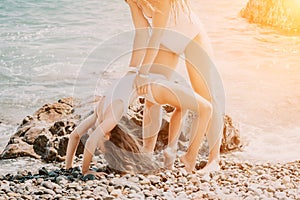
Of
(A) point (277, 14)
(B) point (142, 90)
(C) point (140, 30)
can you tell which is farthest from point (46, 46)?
(B) point (142, 90)

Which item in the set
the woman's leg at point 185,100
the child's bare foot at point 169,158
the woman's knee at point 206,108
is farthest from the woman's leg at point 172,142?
the woman's knee at point 206,108

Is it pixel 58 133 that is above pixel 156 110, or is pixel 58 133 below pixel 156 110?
below

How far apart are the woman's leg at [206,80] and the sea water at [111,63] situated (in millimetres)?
1938

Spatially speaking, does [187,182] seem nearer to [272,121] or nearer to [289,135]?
[289,135]

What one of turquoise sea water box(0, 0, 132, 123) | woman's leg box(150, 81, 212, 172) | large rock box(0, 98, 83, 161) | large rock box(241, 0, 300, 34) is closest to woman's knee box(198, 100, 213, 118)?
woman's leg box(150, 81, 212, 172)

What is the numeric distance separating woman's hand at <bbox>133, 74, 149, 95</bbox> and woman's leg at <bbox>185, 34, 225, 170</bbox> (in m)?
0.51

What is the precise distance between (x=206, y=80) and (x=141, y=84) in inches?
27.1

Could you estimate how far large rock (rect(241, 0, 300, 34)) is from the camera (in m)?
16.4

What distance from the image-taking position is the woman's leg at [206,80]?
5.12 metres

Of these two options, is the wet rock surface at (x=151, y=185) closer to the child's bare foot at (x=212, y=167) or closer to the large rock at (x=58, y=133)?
the child's bare foot at (x=212, y=167)

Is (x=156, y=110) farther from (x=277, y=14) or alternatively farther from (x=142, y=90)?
(x=277, y=14)

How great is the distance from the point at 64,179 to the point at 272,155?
3287 millimetres

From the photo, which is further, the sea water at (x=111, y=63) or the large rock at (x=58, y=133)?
the sea water at (x=111, y=63)

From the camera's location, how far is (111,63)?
12.3 metres
